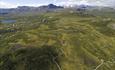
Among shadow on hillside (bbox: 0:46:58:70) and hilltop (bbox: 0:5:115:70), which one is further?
hilltop (bbox: 0:5:115:70)

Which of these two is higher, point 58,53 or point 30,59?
point 58,53

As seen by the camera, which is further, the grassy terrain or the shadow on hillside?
the grassy terrain

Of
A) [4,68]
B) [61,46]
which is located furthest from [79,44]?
[4,68]

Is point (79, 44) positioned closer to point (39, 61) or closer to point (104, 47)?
point (104, 47)

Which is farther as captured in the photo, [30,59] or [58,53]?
[58,53]

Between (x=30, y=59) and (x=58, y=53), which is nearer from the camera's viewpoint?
(x=30, y=59)

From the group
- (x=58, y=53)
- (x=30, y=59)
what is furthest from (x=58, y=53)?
(x=30, y=59)

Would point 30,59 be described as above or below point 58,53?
below

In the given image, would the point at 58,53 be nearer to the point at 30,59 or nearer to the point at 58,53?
the point at 58,53

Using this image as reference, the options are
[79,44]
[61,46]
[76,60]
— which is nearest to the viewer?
[76,60]

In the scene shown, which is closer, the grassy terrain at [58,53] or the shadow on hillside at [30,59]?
the shadow on hillside at [30,59]

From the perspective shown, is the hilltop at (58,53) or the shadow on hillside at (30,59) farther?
the hilltop at (58,53)
